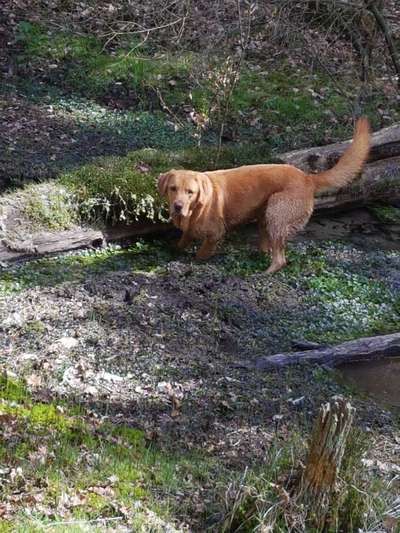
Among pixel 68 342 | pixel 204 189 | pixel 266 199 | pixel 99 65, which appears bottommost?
pixel 68 342

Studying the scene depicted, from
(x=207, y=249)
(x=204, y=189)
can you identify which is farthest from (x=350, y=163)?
(x=207, y=249)

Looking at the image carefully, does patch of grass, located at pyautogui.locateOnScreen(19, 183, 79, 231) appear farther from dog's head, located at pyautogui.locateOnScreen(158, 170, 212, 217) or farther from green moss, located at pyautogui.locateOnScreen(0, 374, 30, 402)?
green moss, located at pyautogui.locateOnScreen(0, 374, 30, 402)

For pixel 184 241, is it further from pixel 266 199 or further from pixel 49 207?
pixel 49 207

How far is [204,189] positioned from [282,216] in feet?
3.16

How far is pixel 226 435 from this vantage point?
19.2 ft

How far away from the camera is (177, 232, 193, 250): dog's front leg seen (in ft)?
29.6

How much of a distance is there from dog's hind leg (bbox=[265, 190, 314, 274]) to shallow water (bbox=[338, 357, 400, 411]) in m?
1.98

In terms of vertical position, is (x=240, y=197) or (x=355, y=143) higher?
(x=355, y=143)

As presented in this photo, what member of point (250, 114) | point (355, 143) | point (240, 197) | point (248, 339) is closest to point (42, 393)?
point (248, 339)

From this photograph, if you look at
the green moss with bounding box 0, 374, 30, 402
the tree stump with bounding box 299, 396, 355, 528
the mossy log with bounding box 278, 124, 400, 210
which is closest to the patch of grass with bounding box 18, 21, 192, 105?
the mossy log with bounding box 278, 124, 400, 210

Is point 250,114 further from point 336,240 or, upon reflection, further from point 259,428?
point 259,428

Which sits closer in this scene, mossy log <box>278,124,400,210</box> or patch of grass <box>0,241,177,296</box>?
patch of grass <box>0,241,177,296</box>

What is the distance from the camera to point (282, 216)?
900 cm

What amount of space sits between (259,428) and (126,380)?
3.80ft
